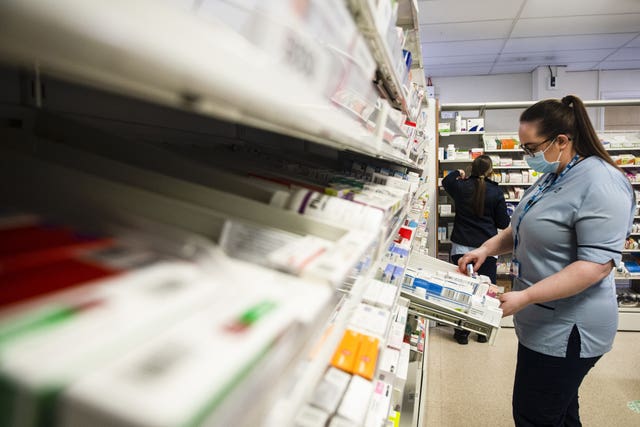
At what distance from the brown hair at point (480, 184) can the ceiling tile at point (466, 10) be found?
2529 millimetres

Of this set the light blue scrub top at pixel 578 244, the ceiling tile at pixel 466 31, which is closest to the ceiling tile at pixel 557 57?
the ceiling tile at pixel 466 31

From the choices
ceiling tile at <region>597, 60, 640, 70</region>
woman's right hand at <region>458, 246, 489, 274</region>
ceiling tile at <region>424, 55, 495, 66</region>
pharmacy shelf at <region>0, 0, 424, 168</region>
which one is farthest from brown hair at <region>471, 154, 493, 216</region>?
ceiling tile at <region>597, 60, 640, 70</region>

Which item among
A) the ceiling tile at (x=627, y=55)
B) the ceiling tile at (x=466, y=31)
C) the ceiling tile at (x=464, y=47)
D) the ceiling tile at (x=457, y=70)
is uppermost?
the ceiling tile at (x=457, y=70)

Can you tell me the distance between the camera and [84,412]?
248 millimetres

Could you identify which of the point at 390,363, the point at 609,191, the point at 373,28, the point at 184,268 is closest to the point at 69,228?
the point at 184,268

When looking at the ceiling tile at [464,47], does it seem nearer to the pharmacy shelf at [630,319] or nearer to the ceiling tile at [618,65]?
the ceiling tile at [618,65]

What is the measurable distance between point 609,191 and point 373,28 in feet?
4.38

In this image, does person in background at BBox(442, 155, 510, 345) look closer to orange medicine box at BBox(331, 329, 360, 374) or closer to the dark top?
the dark top

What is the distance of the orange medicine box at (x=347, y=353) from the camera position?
0.97 metres

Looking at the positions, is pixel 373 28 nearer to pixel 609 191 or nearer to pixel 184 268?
pixel 184 268

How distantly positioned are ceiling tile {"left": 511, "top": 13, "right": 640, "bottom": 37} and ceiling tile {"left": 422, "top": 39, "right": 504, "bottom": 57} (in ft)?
1.83

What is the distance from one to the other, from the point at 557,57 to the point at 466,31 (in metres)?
2.72

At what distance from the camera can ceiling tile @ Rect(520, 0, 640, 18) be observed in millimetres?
5215

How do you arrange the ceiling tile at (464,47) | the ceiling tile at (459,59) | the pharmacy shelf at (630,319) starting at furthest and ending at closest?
the ceiling tile at (459,59), the ceiling tile at (464,47), the pharmacy shelf at (630,319)
